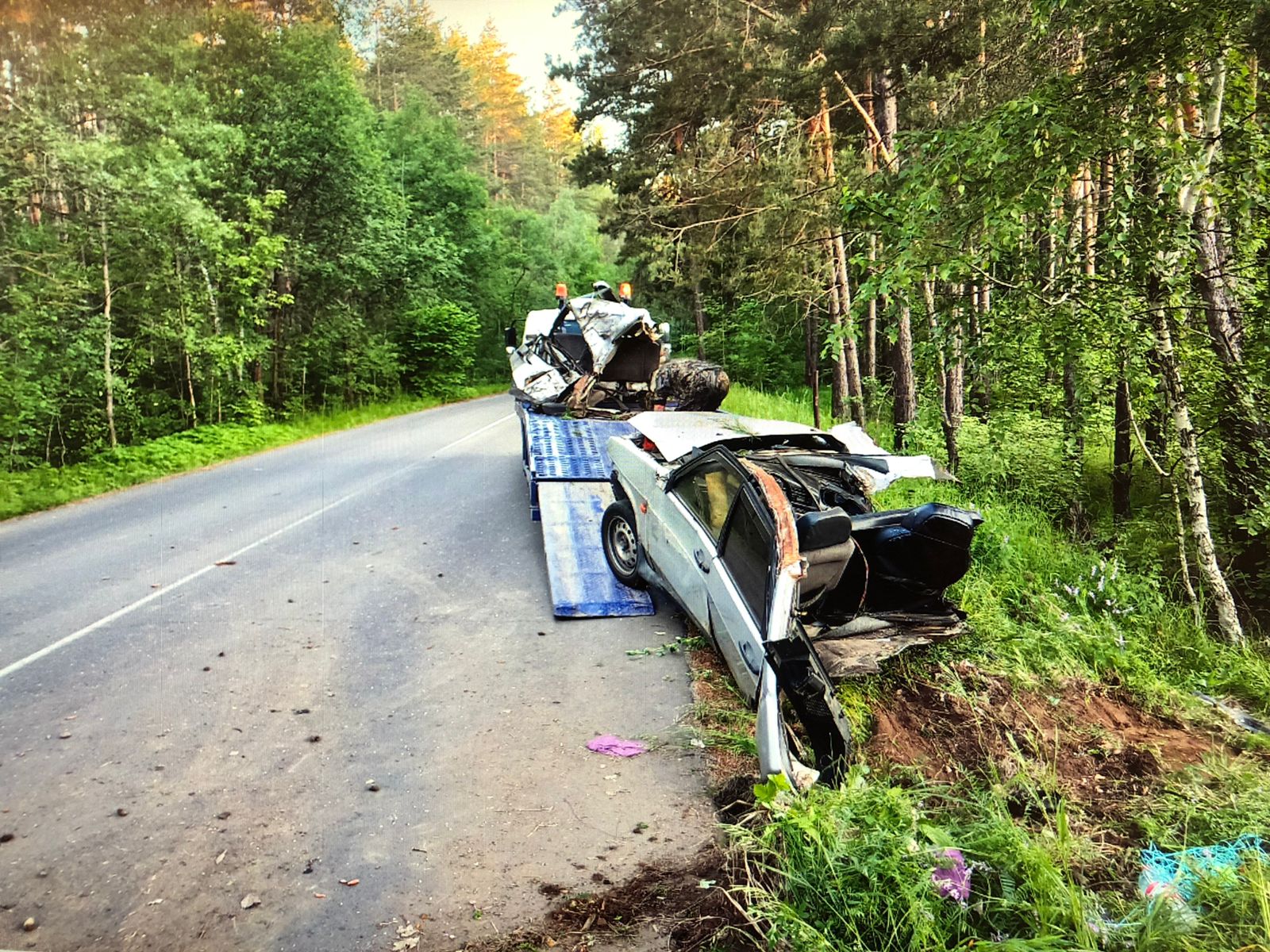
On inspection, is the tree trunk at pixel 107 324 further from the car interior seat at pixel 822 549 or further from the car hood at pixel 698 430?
the car interior seat at pixel 822 549

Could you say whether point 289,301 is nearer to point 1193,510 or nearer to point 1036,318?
point 1036,318

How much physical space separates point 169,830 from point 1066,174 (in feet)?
25.0

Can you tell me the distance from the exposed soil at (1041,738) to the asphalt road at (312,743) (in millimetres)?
1383

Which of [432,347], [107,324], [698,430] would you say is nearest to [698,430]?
[698,430]

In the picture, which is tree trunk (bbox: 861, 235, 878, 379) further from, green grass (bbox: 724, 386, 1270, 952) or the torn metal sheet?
green grass (bbox: 724, 386, 1270, 952)

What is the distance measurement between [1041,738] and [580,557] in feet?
14.6

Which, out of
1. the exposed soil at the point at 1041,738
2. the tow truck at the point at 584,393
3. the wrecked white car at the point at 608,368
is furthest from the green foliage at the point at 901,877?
the wrecked white car at the point at 608,368

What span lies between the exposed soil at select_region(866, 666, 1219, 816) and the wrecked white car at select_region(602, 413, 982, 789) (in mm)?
477

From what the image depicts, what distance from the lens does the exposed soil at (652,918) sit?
310cm

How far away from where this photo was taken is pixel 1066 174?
606cm

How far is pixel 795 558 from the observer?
4.11 metres

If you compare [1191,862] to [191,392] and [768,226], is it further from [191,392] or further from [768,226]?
[191,392]

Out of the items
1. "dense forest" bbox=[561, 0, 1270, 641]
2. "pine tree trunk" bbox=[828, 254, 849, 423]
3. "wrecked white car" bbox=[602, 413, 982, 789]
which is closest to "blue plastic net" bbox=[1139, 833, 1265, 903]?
"wrecked white car" bbox=[602, 413, 982, 789]

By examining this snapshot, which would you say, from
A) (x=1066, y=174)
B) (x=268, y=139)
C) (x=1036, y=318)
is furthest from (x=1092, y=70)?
(x=268, y=139)
